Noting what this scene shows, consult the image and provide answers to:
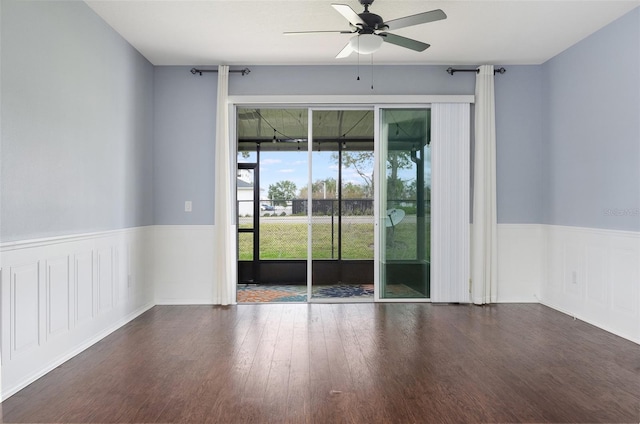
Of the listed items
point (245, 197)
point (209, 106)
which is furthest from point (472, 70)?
point (245, 197)

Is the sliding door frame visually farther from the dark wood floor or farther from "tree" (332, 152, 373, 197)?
the dark wood floor

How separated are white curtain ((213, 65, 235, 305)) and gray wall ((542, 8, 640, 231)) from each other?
3795 mm

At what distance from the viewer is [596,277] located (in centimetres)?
418

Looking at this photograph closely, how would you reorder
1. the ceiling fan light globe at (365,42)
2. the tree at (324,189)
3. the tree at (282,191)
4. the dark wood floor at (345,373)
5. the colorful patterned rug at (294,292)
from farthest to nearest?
the tree at (282,191), the colorful patterned rug at (294,292), the tree at (324,189), the ceiling fan light globe at (365,42), the dark wood floor at (345,373)

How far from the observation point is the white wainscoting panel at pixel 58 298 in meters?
2.64

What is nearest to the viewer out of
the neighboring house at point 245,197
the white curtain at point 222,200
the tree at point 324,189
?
the white curtain at point 222,200

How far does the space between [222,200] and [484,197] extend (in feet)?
10.1

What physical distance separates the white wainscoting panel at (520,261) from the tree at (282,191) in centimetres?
344

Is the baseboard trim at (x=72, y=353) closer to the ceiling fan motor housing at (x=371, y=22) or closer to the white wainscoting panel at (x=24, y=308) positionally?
the white wainscoting panel at (x=24, y=308)

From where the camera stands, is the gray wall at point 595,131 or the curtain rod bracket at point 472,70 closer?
the gray wall at point 595,131

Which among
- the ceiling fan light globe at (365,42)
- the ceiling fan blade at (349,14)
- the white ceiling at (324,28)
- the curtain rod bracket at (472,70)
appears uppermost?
the white ceiling at (324,28)

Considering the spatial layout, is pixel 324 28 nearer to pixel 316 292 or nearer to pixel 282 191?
pixel 316 292

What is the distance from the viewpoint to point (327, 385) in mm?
2730

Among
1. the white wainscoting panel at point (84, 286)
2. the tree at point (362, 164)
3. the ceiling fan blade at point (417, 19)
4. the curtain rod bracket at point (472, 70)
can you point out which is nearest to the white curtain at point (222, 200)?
the tree at point (362, 164)
